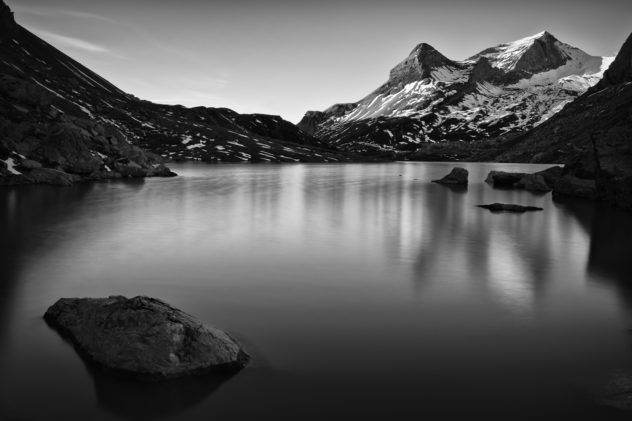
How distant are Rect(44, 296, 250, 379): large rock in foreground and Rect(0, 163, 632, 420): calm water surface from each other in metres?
0.42

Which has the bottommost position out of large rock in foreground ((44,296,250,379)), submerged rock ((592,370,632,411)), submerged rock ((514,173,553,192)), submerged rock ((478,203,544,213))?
submerged rock ((592,370,632,411))

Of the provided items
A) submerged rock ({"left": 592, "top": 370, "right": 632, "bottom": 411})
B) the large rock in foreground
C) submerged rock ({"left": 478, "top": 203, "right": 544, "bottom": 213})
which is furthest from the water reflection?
the large rock in foreground

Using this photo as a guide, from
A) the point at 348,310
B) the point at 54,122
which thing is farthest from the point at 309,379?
the point at 54,122

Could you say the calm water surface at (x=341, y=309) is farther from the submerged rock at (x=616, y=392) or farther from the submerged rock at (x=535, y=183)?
the submerged rock at (x=535, y=183)

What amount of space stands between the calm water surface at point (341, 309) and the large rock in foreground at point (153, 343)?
42 centimetres

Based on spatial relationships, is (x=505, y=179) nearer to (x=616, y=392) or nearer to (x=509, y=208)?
(x=509, y=208)

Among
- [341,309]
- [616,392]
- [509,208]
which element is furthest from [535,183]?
[616,392]

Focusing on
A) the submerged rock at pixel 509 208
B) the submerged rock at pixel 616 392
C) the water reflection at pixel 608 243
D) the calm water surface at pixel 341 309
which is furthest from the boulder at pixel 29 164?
the submerged rock at pixel 616 392

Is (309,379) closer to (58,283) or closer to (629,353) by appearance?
(629,353)

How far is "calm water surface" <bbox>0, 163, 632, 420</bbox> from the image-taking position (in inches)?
400

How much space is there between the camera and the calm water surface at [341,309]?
10.2 meters

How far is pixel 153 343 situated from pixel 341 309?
7.09 m

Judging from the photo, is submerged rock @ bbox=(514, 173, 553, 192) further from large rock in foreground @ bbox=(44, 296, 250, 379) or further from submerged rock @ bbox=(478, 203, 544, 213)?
large rock in foreground @ bbox=(44, 296, 250, 379)

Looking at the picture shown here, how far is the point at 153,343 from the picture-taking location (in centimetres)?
1106
